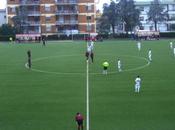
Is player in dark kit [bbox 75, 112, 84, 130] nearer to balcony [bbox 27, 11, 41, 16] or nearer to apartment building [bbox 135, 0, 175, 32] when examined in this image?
balcony [bbox 27, 11, 41, 16]

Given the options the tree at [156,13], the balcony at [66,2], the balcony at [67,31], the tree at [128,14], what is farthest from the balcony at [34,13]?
the tree at [156,13]

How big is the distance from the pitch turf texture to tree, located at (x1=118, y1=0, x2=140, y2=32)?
68.2 meters

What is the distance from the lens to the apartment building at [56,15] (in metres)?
127

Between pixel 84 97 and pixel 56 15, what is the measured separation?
95.9 meters

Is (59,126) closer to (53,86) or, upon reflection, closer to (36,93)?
(36,93)

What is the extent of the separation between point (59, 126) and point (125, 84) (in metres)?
13.8

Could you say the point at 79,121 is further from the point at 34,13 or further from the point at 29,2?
the point at 29,2

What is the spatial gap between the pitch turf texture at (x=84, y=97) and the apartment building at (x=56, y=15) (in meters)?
73.1

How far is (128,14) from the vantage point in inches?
4761

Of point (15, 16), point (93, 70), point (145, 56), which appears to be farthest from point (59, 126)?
point (15, 16)

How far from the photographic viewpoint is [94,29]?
129000 millimetres

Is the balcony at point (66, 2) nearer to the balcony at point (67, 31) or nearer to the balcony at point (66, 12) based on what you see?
the balcony at point (66, 12)

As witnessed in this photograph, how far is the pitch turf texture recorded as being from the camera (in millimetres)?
26734

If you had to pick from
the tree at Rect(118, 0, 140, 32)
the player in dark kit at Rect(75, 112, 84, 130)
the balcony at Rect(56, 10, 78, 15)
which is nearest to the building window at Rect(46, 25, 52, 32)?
the balcony at Rect(56, 10, 78, 15)
